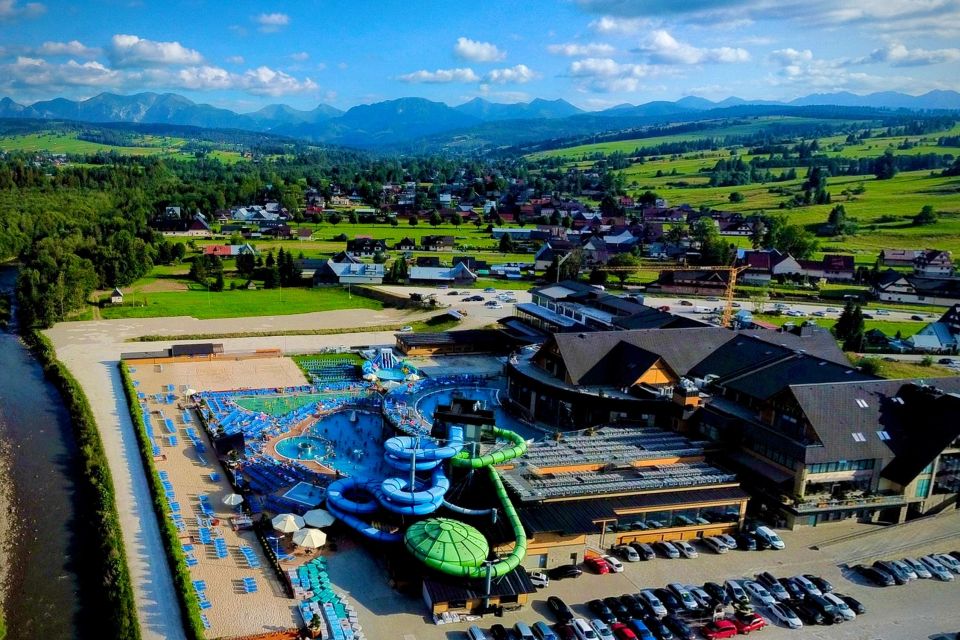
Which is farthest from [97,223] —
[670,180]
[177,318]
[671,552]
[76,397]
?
[670,180]

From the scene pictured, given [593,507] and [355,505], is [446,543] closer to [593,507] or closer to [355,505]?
[355,505]

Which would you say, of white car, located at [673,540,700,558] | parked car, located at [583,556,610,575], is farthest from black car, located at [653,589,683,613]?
white car, located at [673,540,700,558]

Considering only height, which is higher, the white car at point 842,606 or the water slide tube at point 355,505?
the water slide tube at point 355,505

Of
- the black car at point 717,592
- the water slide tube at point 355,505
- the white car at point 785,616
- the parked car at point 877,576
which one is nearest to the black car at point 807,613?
the white car at point 785,616

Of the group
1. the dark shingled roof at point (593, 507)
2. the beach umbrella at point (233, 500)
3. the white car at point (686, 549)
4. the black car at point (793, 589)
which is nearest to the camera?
the black car at point (793, 589)

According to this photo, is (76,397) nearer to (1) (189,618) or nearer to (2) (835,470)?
(1) (189,618)

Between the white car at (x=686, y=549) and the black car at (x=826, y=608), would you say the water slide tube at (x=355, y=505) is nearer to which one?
the white car at (x=686, y=549)

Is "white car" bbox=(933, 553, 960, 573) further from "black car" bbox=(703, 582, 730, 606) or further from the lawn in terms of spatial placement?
the lawn
